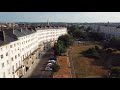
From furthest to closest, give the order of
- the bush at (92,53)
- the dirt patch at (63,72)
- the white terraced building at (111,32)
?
the white terraced building at (111,32) < the bush at (92,53) < the dirt patch at (63,72)

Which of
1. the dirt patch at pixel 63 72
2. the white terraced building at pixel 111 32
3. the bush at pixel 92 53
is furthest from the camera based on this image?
the white terraced building at pixel 111 32

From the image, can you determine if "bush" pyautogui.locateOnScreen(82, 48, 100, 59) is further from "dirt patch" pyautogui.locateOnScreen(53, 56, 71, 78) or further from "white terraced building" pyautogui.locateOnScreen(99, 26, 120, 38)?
"white terraced building" pyautogui.locateOnScreen(99, 26, 120, 38)

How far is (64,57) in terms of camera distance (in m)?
10.3

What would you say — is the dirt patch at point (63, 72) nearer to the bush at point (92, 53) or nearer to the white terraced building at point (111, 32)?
the bush at point (92, 53)

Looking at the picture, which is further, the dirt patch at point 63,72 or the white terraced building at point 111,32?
the white terraced building at point 111,32

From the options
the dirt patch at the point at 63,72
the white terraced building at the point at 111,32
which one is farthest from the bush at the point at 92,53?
the white terraced building at the point at 111,32

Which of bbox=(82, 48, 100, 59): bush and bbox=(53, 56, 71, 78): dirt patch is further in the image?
bbox=(82, 48, 100, 59): bush

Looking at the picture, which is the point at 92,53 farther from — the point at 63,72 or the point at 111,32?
the point at 111,32

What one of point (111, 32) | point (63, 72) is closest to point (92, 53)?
point (63, 72)

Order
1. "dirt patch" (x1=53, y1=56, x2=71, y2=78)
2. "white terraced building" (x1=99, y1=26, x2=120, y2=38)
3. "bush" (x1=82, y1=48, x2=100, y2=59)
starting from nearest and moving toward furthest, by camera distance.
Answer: "dirt patch" (x1=53, y1=56, x2=71, y2=78) < "bush" (x1=82, y1=48, x2=100, y2=59) < "white terraced building" (x1=99, y1=26, x2=120, y2=38)

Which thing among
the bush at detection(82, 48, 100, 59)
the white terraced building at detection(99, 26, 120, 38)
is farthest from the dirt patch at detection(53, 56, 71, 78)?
the white terraced building at detection(99, 26, 120, 38)
